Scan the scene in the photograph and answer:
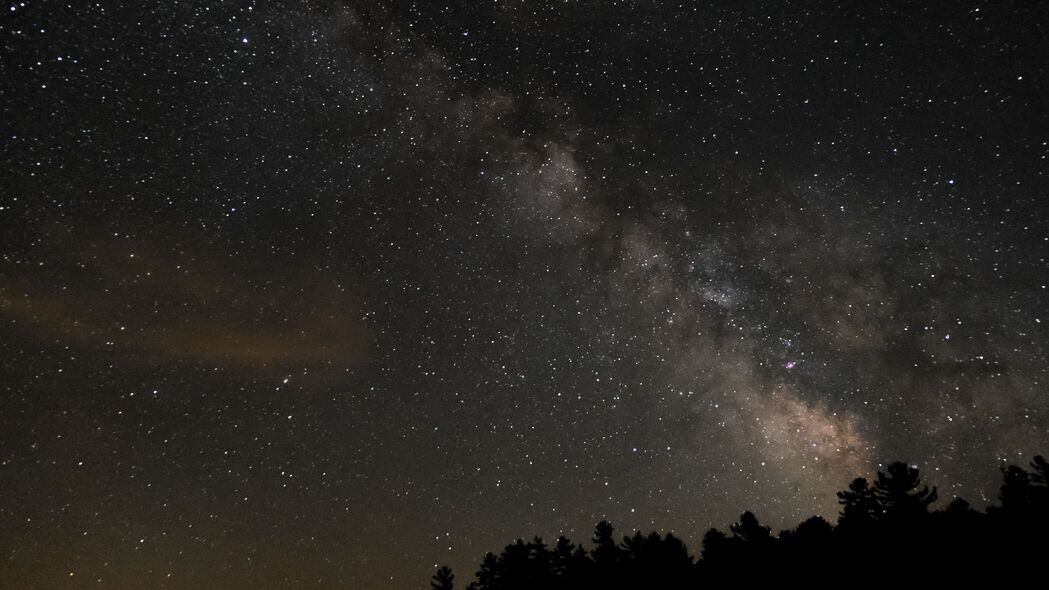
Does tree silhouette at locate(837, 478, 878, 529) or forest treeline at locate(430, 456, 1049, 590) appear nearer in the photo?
forest treeline at locate(430, 456, 1049, 590)

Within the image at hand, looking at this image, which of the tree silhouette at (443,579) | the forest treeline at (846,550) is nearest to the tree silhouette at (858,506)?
the forest treeline at (846,550)

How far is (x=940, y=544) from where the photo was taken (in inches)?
615

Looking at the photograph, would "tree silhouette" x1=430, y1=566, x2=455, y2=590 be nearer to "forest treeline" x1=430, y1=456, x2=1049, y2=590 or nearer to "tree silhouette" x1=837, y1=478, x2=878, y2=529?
"forest treeline" x1=430, y1=456, x2=1049, y2=590

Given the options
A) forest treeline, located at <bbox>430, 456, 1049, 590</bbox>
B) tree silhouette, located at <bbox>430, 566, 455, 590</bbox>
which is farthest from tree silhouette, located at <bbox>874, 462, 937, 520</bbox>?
tree silhouette, located at <bbox>430, 566, 455, 590</bbox>

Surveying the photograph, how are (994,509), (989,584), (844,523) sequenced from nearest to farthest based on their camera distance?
(989,584)
(994,509)
(844,523)

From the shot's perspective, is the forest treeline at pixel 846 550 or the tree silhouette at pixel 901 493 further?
the tree silhouette at pixel 901 493


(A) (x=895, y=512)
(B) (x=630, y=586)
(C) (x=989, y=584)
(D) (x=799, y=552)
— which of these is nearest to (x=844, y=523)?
(A) (x=895, y=512)

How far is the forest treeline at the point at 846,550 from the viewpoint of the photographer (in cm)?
1436

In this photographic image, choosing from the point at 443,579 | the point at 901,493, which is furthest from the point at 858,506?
the point at 443,579

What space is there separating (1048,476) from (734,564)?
11672 mm

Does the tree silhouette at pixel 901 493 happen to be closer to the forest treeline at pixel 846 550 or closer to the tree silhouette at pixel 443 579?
the forest treeline at pixel 846 550

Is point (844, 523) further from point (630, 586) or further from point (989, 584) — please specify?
point (989, 584)

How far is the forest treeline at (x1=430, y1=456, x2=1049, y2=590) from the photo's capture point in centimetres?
1436

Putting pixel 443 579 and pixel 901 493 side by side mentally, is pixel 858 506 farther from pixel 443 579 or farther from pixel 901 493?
pixel 443 579
